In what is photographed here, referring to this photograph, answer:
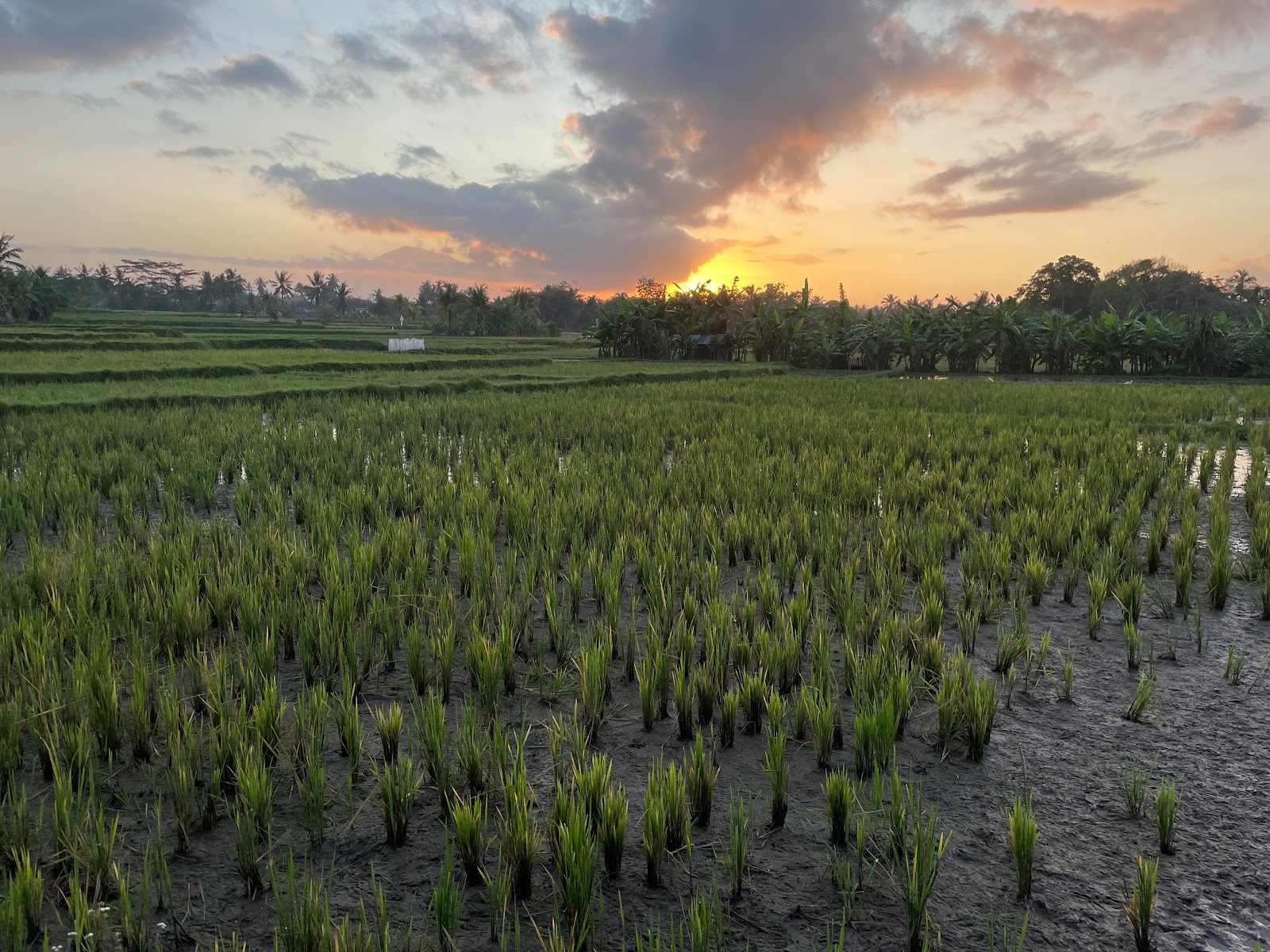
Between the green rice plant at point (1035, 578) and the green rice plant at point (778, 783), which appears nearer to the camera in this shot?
the green rice plant at point (778, 783)

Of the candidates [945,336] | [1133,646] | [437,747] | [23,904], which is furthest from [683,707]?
[945,336]

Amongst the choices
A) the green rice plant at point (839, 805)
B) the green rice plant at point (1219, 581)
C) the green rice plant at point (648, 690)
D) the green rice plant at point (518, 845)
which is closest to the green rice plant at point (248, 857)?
the green rice plant at point (518, 845)

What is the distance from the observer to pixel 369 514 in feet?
16.9

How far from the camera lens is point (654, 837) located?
171 centimetres

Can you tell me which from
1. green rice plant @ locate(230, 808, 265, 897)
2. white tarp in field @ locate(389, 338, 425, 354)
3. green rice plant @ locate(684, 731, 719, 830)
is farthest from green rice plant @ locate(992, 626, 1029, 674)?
white tarp in field @ locate(389, 338, 425, 354)

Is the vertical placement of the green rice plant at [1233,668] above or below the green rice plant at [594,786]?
above

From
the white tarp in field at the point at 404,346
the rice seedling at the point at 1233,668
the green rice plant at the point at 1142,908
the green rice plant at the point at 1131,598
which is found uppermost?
the white tarp in field at the point at 404,346

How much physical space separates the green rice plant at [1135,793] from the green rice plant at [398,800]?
186 cm

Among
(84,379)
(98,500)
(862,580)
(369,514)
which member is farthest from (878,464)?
(84,379)

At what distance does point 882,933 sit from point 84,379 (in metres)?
15.9

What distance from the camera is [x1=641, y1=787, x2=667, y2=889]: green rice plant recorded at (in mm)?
1701

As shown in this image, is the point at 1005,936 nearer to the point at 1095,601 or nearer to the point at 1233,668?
the point at 1233,668

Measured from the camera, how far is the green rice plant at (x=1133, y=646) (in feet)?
9.35

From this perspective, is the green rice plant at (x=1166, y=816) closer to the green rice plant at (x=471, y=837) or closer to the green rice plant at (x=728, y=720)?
the green rice plant at (x=728, y=720)
